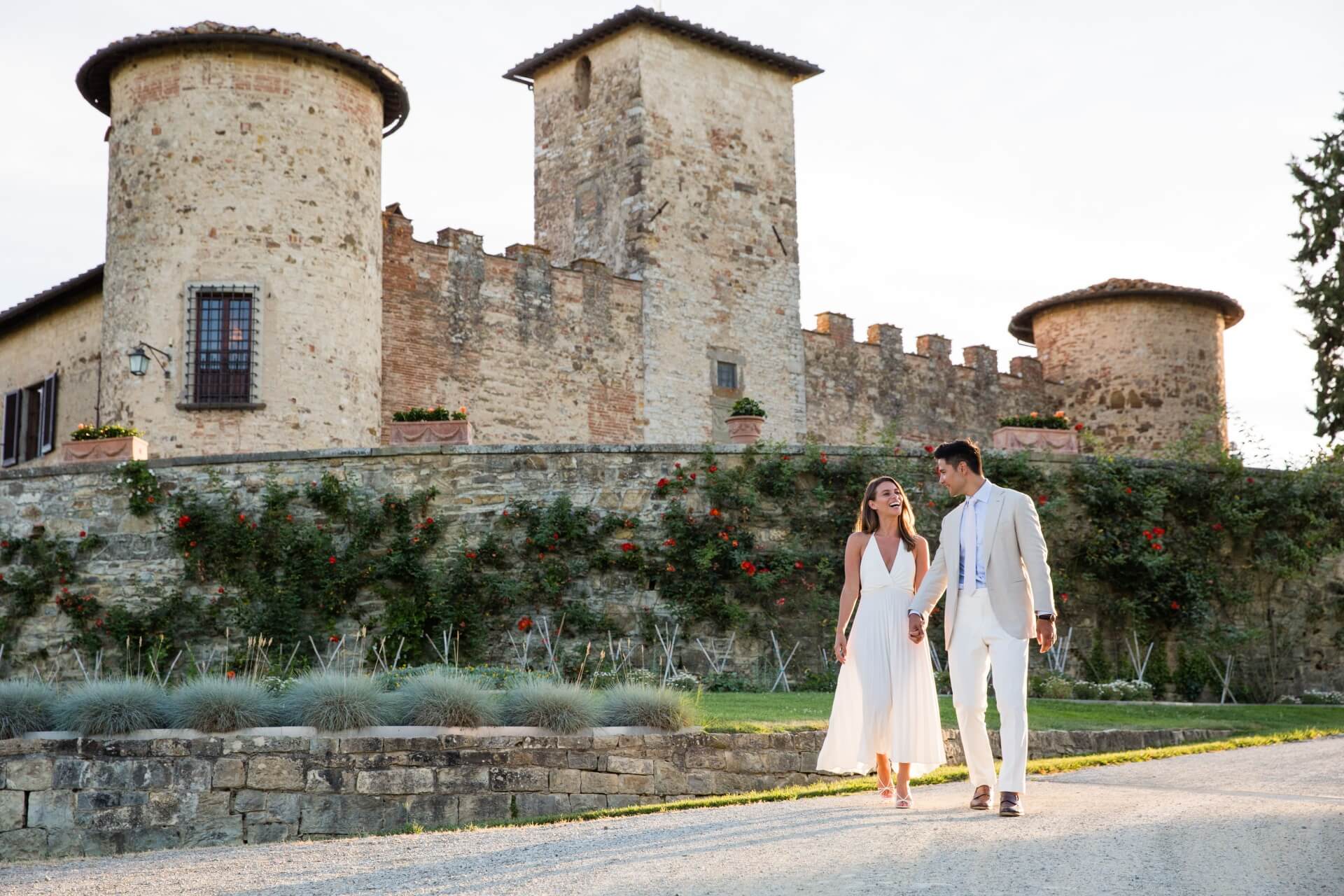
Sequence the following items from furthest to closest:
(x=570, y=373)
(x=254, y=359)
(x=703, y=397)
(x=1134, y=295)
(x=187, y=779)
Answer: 1. (x=1134, y=295)
2. (x=703, y=397)
3. (x=570, y=373)
4. (x=254, y=359)
5. (x=187, y=779)

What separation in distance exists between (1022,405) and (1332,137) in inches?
319

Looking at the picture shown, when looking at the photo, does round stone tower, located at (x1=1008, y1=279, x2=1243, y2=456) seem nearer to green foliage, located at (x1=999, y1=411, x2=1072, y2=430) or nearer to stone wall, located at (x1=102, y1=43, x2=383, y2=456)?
green foliage, located at (x1=999, y1=411, x2=1072, y2=430)

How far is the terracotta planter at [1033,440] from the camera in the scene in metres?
18.5

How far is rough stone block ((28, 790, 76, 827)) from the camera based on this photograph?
31.7 ft

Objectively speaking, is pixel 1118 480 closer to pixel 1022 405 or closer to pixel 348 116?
pixel 348 116

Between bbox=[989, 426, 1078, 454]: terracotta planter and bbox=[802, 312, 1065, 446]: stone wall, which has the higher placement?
bbox=[802, 312, 1065, 446]: stone wall

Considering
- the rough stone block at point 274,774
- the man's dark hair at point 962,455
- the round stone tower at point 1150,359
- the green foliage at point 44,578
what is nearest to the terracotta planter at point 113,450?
the green foliage at point 44,578

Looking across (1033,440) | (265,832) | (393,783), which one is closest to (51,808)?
(265,832)

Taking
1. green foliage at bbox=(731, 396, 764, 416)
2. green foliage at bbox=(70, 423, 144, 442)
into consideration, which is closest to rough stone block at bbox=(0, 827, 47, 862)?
green foliage at bbox=(70, 423, 144, 442)

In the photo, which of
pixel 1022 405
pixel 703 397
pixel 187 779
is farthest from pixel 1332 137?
pixel 187 779

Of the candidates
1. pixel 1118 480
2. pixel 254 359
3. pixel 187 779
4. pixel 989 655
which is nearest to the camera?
pixel 989 655

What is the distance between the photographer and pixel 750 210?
84.2ft

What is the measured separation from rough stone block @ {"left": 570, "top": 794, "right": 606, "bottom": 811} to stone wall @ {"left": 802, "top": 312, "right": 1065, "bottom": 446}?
16857mm

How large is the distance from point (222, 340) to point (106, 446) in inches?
95.7
